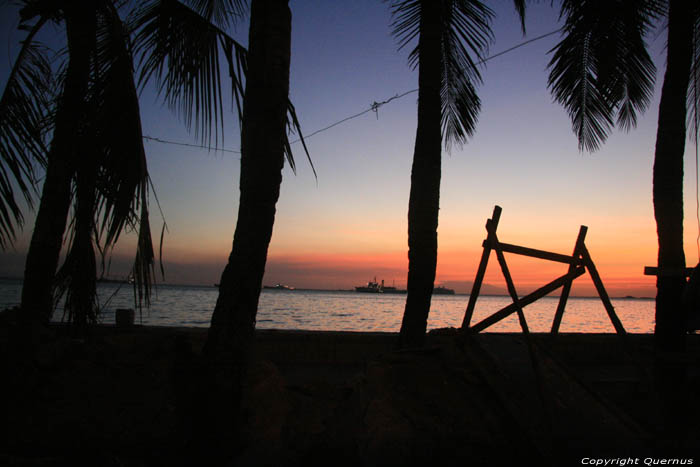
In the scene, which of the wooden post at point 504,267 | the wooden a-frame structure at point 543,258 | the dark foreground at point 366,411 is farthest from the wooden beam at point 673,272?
the wooden post at point 504,267

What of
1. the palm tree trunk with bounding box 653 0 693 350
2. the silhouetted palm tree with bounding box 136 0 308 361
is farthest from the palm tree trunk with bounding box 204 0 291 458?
the palm tree trunk with bounding box 653 0 693 350

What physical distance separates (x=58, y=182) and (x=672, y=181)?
7709 millimetres

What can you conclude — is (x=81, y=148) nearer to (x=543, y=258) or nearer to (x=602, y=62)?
(x=543, y=258)

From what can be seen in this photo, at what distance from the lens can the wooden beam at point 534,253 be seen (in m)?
5.18

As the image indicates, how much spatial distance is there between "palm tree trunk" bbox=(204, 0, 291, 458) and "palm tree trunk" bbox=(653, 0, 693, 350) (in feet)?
17.3

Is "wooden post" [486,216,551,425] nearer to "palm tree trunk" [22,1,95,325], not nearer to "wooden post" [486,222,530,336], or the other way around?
"wooden post" [486,222,530,336]

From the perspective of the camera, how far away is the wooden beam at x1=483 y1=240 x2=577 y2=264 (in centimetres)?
518

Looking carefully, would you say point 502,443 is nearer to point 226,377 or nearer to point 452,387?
point 452,387

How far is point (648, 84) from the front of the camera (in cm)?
771

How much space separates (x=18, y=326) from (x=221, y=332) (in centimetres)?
240

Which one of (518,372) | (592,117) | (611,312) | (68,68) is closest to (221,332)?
(518,372)

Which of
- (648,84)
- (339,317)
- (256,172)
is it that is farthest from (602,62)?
(339,317)

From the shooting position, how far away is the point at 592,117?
8.55 m

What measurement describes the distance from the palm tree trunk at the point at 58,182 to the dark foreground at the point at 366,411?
1.66 feet
